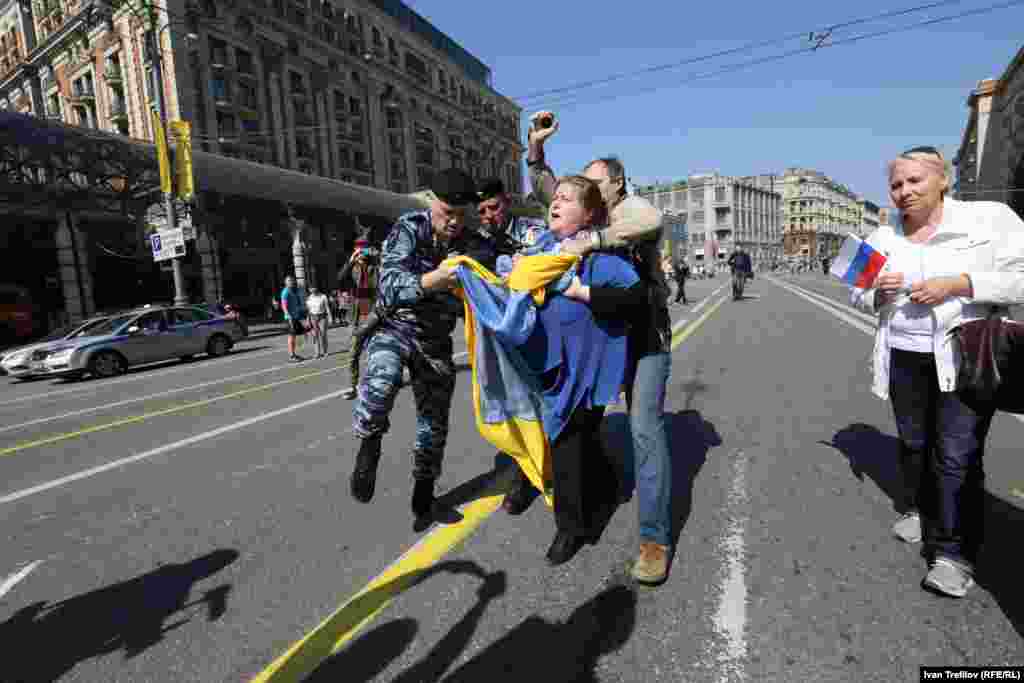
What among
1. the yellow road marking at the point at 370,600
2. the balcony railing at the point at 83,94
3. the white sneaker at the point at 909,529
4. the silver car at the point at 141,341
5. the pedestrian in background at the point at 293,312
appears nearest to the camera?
the yellow road marking at the point at 370,600

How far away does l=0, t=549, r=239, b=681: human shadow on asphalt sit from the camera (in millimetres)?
2053

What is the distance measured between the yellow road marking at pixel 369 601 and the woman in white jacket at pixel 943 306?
2.05 m

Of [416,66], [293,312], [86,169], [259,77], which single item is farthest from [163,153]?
[416,66]

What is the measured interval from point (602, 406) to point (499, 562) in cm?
87

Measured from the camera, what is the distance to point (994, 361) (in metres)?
1.99

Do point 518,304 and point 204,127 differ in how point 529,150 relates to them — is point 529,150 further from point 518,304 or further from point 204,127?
point 204,127

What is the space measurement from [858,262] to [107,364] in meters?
14.1

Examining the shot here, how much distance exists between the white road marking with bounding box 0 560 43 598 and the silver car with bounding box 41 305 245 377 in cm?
1071

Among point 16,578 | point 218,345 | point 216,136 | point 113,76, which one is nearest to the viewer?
point 16,578

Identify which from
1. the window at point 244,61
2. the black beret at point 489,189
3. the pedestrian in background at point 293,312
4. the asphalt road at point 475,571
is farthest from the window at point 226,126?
the black beret at point 489,189

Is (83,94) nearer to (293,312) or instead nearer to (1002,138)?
(293,312)

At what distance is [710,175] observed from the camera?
110m

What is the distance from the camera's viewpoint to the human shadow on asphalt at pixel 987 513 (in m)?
2.11

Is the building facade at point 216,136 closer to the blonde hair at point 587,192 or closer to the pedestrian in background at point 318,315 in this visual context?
the pedestrian in background at point 318,315
